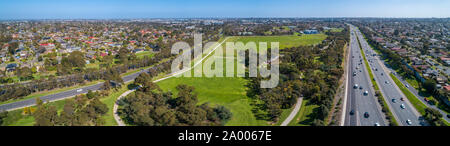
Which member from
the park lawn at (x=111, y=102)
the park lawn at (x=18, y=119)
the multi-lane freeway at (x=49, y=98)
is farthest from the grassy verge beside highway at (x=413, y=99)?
the multi-lane freeway at (x=49, y=98)

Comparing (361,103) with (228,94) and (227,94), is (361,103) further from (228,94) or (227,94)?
(227,94)

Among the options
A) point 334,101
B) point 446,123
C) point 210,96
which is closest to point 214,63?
point 210,96

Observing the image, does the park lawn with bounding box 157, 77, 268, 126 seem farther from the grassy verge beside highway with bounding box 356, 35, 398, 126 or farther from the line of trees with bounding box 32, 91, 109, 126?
the grassy verge beside highway with bounding box 356, 35, 398, 126

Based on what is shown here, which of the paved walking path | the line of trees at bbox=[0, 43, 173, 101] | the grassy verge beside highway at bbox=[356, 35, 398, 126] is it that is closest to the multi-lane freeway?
the line of trees at bbox=[0, 43, 173, 101]

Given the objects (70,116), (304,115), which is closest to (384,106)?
(304,115)

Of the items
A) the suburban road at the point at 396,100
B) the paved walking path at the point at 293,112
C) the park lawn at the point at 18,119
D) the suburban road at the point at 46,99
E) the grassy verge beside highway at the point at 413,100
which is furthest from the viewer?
the suburban road at the point at 46,99

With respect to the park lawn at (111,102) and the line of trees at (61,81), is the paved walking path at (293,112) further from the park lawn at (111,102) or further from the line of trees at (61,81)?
the line of trees at (61,81)
